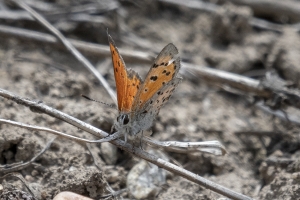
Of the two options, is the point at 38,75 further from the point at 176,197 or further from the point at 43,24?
the point at 176,197

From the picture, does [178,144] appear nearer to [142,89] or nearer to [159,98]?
[159,98]

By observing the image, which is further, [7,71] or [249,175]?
[7,71]

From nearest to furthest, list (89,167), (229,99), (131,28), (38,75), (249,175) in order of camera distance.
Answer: (89,167) < (249,175) < (38,75) < (229,99) < (131,28)

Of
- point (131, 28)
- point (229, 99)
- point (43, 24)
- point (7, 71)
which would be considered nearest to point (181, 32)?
point (131, 28)

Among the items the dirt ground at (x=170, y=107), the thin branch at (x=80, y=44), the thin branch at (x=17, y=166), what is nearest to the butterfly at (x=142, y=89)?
the dirt ground at (x=170, y=107)

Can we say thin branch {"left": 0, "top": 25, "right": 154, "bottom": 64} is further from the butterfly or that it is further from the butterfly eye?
the butterfly eye

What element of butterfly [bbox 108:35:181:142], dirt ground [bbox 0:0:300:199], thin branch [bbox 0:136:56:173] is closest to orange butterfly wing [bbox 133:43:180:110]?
butterfly [bbox 108:35:181:142]

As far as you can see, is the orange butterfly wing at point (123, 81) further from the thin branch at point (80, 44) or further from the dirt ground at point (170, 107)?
the thin branch at point (80, 44)
